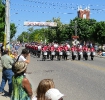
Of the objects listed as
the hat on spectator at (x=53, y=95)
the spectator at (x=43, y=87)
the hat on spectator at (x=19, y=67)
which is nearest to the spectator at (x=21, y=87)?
the hat on spectator at (x=19, y=67)

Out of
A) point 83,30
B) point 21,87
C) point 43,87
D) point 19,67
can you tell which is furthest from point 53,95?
point 83,30

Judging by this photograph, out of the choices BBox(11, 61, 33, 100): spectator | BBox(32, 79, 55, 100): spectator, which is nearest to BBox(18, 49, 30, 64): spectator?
BBox(11, 61, 33, 100): spectator

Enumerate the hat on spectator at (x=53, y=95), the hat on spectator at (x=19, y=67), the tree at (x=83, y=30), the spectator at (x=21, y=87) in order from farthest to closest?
the tree at (x=83, y=30) < the spectator at (x=21, y=87) < the hat on spectator at (x=19, y=67) < the hat on spectator at (x=53, y=95)

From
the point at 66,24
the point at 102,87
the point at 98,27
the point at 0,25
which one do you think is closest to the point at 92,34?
the point at 98,27

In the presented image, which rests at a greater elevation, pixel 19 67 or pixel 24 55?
pixel 24 55

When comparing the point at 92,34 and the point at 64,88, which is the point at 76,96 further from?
the point at 92,34

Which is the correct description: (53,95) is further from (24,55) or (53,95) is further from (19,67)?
(24,55)

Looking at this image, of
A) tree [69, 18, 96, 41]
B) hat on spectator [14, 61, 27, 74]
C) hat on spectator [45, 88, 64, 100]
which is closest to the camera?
hat on spectator [45, 88, 64, 100]

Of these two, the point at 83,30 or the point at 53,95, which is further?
the point at 83,30

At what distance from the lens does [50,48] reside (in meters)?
34.0

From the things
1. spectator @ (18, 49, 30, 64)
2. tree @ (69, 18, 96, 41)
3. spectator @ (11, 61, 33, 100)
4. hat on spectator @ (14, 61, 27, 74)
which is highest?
tree @ (69, 18, 96, 41)

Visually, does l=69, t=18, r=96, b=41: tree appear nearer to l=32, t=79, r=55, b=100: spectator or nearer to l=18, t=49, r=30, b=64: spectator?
l=18, t=49, r=30, b=64: spectator

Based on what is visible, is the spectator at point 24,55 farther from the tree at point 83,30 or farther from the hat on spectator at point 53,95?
the tree at point 83,30

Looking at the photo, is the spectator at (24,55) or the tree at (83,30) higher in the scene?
the tree at (83,30)
